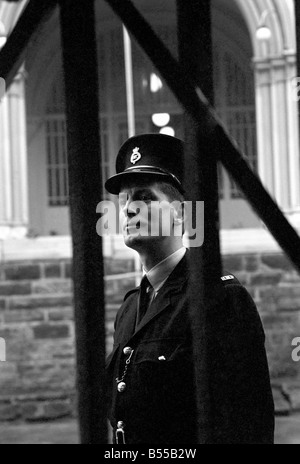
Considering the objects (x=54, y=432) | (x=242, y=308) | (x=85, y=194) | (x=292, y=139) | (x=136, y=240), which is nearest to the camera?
(x=85, y=194)

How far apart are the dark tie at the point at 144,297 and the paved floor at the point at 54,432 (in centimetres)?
370

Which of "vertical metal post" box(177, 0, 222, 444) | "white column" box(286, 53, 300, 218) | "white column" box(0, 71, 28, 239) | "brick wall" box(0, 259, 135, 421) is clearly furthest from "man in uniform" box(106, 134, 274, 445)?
"white column" box(0, 71, 28, 239)

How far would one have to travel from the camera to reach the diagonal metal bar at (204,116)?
120 cm

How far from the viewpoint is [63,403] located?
256 inches

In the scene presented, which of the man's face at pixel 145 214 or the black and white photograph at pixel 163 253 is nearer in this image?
the black and white photograph at pixel 163 253

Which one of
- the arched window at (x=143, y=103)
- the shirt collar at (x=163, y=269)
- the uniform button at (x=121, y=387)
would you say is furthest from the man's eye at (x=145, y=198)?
the arched window at (x=143, y=103)

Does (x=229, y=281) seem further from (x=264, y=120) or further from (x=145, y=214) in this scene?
(x=264, y=120)

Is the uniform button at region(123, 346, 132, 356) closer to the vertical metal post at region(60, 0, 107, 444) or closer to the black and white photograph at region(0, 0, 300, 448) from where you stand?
the black and white photograph at region(0, 0, 300, 448)

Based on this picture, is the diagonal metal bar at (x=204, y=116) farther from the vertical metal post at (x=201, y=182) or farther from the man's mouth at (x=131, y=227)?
the man's mouth at (x=131, y=227)

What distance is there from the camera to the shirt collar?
188 cm

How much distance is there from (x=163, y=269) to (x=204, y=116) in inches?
28.0

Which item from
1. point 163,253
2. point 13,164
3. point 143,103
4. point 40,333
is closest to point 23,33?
point 163,253

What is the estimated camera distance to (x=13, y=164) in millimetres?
7016

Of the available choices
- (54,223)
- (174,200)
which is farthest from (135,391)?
(54,223)
